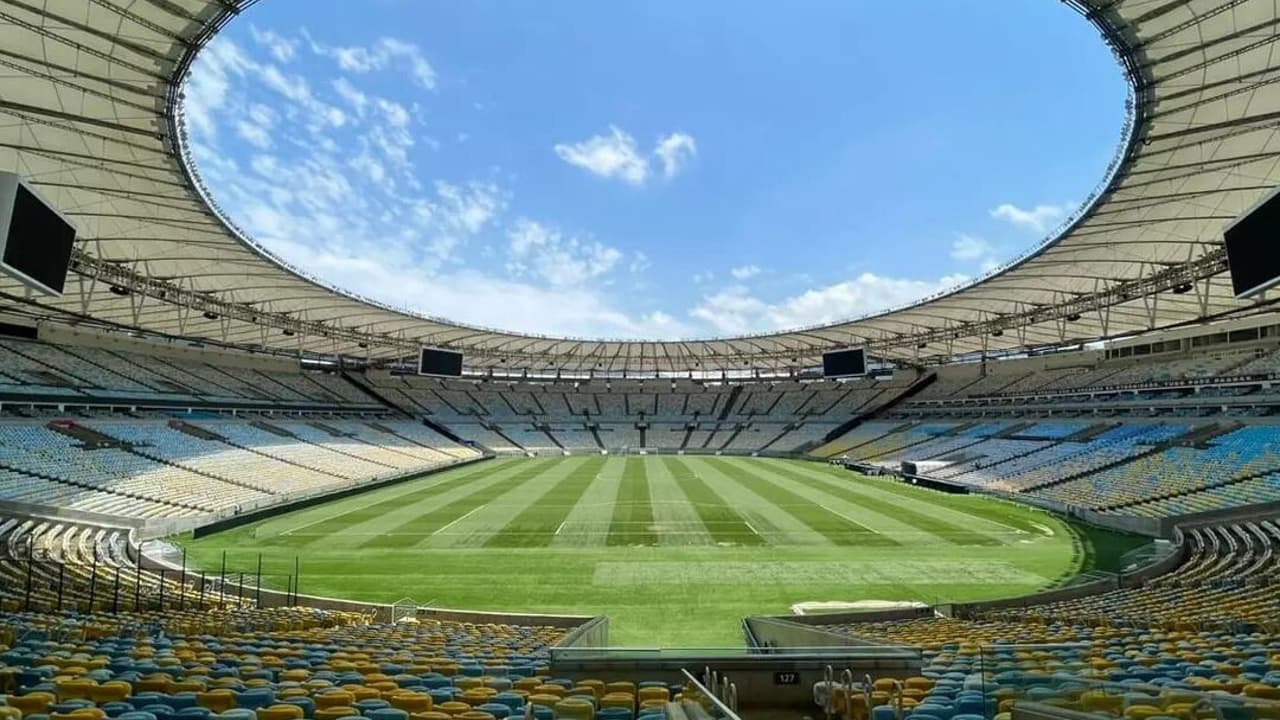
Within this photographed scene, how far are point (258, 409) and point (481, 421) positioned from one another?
81.9 ft

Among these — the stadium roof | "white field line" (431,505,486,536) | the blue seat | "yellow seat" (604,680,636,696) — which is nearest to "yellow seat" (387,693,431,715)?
the blue seat

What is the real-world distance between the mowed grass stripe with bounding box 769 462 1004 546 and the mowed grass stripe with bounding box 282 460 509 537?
20756mm

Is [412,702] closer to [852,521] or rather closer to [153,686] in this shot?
[153,686]

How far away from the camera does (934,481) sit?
38.1 m

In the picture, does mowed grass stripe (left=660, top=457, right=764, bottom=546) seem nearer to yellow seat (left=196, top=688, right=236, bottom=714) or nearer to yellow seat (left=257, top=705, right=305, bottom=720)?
yellow seat (left=196, top=688, right=236, bottom=714)

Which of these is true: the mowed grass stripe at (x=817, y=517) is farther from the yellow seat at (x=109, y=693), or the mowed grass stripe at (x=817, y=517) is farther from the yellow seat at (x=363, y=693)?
the yellow seat at (x=109, y=693)

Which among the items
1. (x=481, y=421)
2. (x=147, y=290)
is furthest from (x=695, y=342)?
(x=147, y=290)

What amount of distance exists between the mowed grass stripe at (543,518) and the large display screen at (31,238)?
46.5ft

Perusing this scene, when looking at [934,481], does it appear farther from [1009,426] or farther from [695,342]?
[695,342]

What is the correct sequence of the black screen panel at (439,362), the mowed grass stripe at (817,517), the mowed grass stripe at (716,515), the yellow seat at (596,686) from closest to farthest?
the yellow seat at (596,686), the mowed grass stripe at (817,517), the mowed grass stripe at (716,515), the black screen panel at (439,362)

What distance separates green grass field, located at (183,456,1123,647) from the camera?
17.4 metres

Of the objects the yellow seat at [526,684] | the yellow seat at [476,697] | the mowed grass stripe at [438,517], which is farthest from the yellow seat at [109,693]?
Answer: the mowed grass stripe at [438,517]

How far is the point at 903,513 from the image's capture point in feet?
96.4

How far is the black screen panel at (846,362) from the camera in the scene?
52.9 metres
